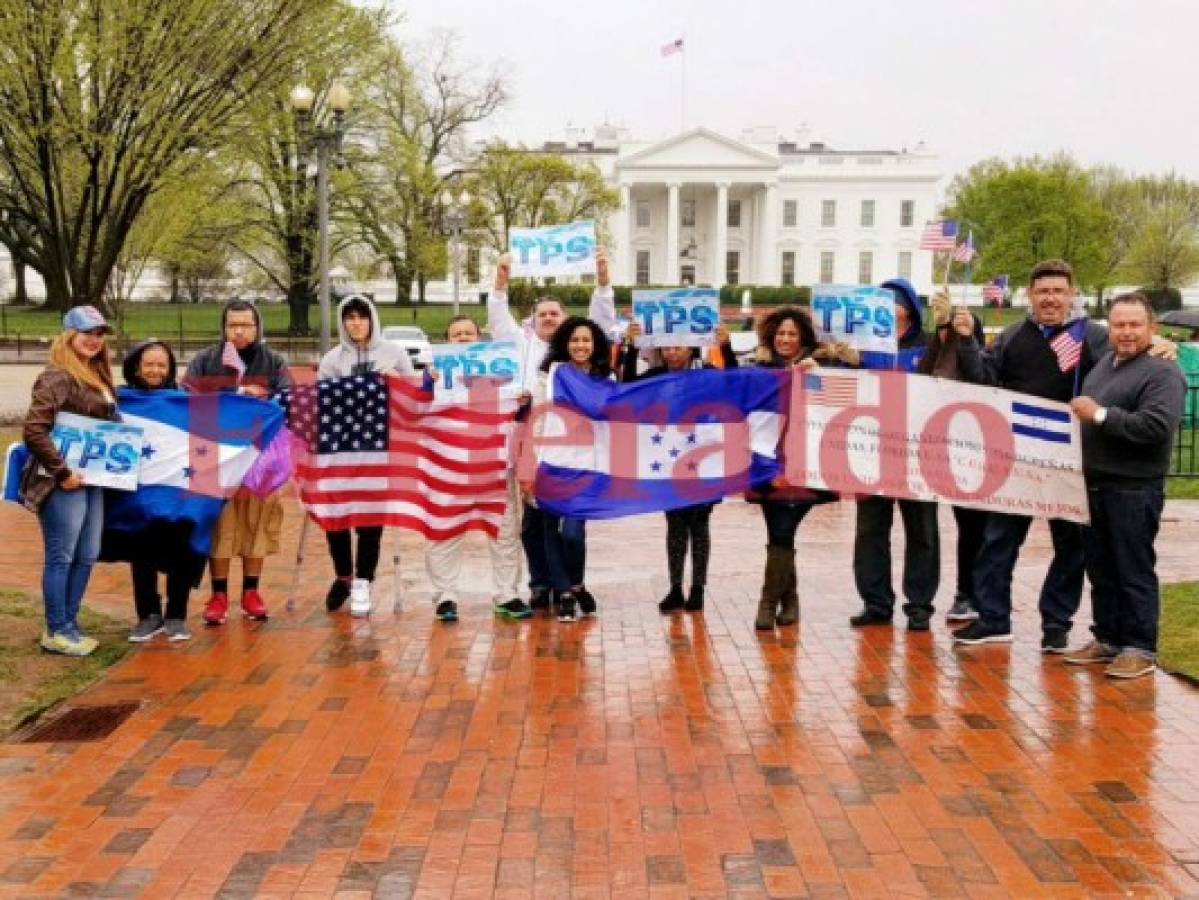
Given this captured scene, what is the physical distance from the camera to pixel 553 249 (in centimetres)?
887

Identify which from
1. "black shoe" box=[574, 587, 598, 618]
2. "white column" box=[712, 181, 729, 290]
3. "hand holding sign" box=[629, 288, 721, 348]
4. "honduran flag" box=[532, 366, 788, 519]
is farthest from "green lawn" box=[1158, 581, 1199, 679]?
"white column" box=[712, 181, 729, 290]

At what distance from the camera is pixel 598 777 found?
4.84 meters

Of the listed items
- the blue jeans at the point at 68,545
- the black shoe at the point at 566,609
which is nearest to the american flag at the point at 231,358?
the blue jeans at the point at 68,545

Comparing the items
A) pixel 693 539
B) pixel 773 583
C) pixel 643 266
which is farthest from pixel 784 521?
pixel 643 266

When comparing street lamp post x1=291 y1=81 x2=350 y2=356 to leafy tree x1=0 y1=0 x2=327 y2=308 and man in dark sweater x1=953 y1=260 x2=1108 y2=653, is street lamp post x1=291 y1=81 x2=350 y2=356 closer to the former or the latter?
leafy tree x1=0 y1=0 x2=327 y2=308

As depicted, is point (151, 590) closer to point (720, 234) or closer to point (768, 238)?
point (720, 234)

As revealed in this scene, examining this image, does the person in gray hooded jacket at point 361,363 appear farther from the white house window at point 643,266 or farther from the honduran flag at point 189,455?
the white house window at point 643,266

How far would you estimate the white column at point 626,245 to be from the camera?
93.4 metres

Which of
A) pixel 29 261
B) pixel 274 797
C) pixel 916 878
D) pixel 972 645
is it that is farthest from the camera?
pixel 29 261

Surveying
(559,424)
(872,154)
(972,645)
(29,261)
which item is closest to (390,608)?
(559,424)

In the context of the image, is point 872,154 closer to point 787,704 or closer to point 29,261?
point 29,261

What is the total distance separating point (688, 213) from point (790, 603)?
91481mm

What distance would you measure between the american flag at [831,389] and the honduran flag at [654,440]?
0.60ft

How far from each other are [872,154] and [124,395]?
97.1m
